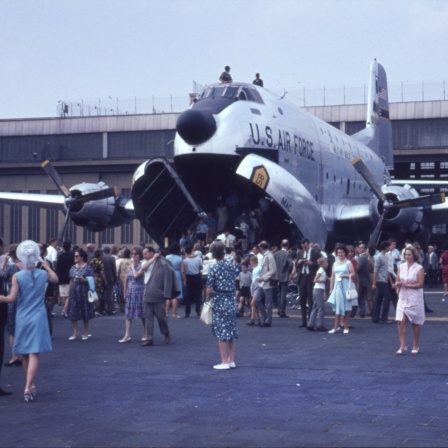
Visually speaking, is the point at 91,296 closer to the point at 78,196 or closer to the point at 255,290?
the point at 255,290

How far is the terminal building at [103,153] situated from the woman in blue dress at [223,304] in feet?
120

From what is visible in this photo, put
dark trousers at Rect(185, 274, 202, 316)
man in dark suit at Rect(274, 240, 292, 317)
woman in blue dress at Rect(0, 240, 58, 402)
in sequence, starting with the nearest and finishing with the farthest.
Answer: woman in blue dress at Rect(0, 240, 58, 402) → man in dark suit at Rect(274, 240, 292, 317) → dark trousers at Rect(185, 274, 202, 316)

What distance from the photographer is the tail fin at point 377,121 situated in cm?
4097

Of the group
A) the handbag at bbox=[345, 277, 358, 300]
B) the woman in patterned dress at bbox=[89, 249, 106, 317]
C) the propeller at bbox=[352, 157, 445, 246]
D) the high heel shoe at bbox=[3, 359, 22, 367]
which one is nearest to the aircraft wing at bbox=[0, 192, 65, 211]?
the woman in patterned dress at bbox=[89, 249, 106, 317]

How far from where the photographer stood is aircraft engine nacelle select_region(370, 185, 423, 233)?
28.0 meters

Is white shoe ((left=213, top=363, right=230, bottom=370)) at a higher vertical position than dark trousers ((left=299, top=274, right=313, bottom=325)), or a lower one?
lower

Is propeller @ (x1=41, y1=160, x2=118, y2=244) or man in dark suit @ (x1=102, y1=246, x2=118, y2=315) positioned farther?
propeller @ (x1=41, y1=160, x2=118, y2=244)

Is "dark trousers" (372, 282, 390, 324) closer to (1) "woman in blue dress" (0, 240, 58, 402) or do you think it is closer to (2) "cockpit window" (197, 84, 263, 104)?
(2) "cockpit window" (197, 84, 263, 104)

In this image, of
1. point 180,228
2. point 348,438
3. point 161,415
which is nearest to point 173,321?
point 180,228

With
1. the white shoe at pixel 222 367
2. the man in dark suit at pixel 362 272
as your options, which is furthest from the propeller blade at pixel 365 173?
the white shoe at pixel 222 367

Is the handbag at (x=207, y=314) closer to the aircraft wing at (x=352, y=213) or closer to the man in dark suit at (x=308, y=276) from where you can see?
the man in dark suit at (x=308, y=276)

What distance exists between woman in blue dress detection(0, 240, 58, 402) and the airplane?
12.7 metres

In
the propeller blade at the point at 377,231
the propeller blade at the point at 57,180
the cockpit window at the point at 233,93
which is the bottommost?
the propeller blade at the point at 377,231

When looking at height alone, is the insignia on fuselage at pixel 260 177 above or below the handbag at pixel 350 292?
above
